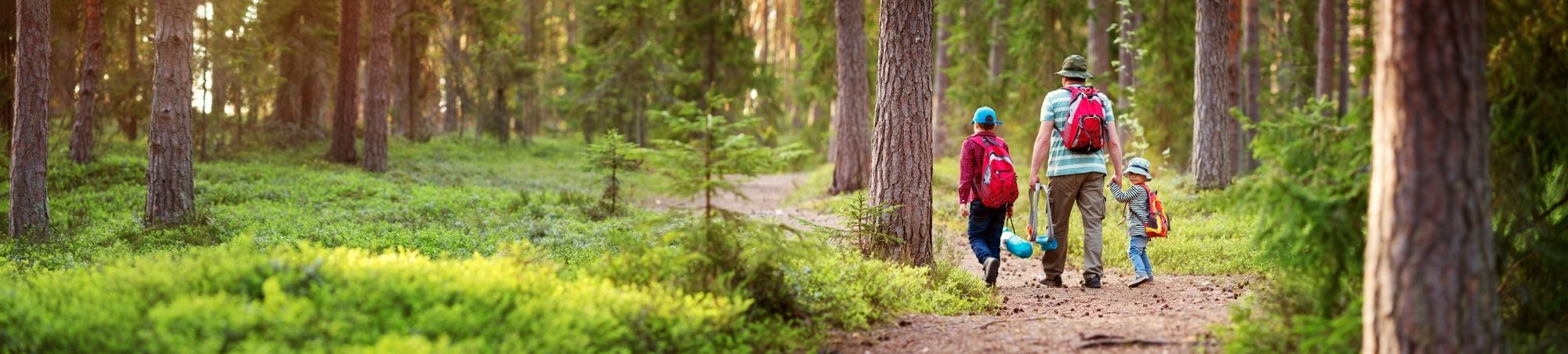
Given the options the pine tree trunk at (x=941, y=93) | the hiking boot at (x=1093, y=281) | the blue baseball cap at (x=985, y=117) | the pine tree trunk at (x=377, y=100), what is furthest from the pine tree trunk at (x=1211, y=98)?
the pine tree trunk at (x=377, y=100)

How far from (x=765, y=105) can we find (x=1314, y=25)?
15734 mm

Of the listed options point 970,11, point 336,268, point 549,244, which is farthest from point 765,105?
point 336,268

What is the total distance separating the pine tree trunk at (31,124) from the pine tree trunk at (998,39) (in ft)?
55.5

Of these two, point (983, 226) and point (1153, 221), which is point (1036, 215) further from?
point (1153, 221)

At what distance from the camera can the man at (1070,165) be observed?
25.9ft

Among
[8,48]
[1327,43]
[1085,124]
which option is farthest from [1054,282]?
[8,48]

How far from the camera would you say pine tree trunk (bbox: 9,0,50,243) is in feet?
33.4

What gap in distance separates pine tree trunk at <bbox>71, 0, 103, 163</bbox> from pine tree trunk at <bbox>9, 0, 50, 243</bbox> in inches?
223

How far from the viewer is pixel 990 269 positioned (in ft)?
25.4

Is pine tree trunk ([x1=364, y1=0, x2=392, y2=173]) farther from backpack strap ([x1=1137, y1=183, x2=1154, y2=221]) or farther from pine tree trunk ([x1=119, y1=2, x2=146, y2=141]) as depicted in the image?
backpack strap ([x1=1137, y1=183, x2=1154, y2=221])

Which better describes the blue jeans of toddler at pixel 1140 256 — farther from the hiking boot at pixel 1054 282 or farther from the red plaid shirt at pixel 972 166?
the red plaid shirt at pixel 972 166

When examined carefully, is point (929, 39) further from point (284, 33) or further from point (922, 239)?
point (284, 33)

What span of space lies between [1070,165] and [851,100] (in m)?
9.22

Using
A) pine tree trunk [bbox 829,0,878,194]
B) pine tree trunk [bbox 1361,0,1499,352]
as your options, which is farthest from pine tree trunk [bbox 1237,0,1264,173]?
pine tree trunk [bbox 1361,0,1499,352]
